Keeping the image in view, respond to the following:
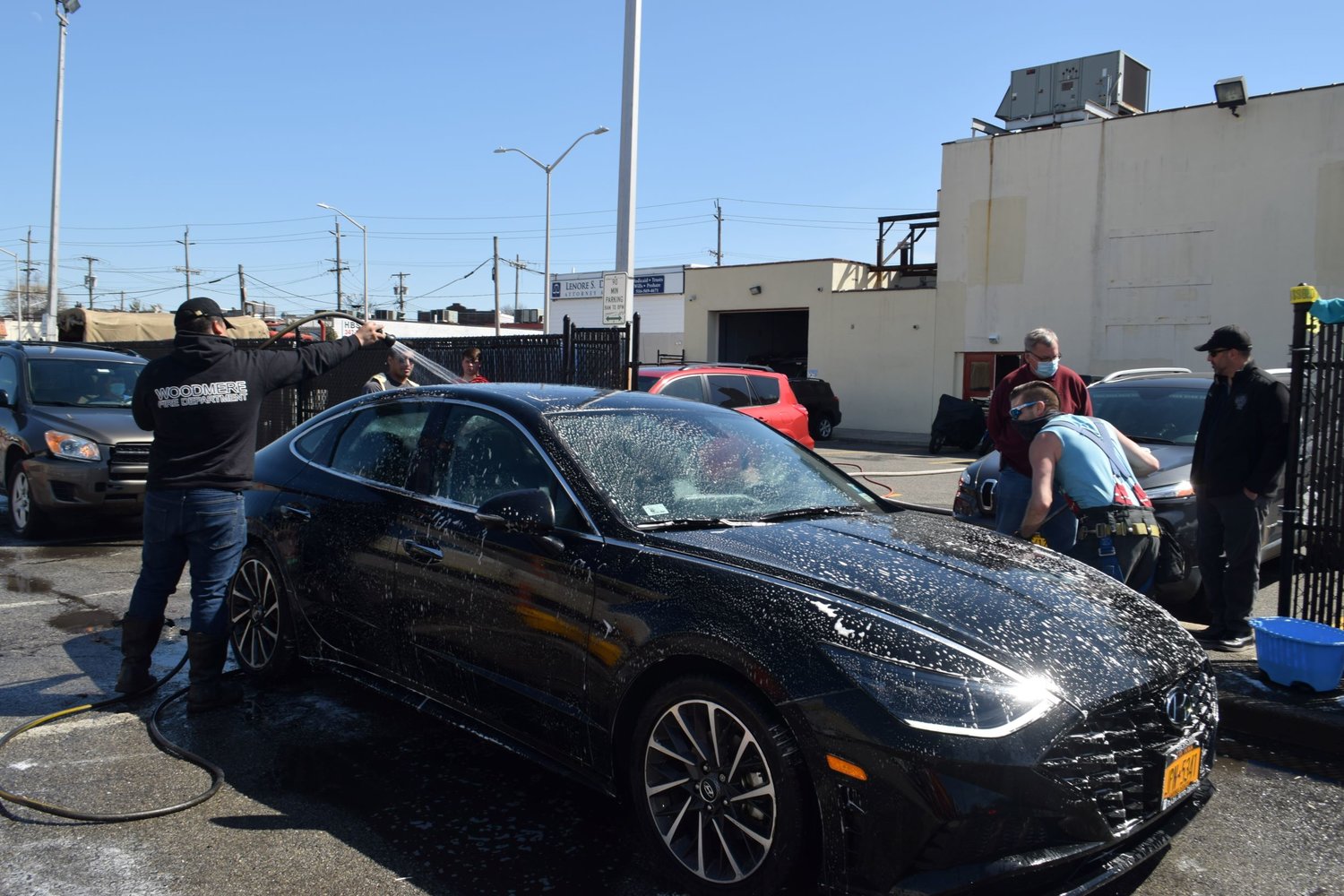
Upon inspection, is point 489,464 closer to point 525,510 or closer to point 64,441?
point 525,510

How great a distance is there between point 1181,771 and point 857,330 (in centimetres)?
2574

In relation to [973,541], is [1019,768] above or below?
below

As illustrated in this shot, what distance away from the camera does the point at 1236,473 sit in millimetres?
5523

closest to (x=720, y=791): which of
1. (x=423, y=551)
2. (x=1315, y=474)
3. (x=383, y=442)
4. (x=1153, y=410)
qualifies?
(x=423, y=551)

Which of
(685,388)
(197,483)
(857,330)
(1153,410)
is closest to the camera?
(197,483)

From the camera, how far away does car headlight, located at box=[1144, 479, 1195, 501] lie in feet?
21.2

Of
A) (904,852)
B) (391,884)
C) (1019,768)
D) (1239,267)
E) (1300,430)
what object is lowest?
(391,884)

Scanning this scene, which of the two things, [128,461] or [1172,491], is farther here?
[128,461]

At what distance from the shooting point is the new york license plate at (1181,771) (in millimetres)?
2906

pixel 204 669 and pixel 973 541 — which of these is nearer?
pixel 973 541

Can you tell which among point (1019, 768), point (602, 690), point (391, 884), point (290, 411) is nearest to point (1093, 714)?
point (1019, 768)

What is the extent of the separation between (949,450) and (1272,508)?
1630cm

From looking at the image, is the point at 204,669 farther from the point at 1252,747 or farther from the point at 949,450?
the point at 949,450

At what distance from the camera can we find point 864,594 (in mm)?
3018
